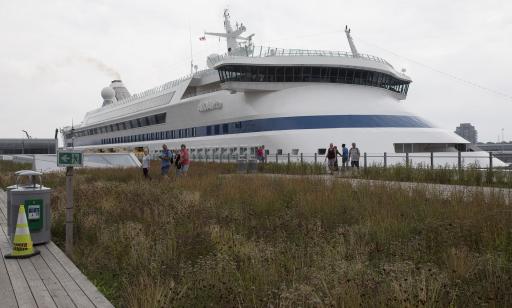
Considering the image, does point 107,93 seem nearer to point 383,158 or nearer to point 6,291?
point 383,158

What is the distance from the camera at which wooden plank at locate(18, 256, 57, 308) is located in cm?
442

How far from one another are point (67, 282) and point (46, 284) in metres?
0.23

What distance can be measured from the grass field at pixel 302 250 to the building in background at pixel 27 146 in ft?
358

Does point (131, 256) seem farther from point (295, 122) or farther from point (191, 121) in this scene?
point (191, 121)

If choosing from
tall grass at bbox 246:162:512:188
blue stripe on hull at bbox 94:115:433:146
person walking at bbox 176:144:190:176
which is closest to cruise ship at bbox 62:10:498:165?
blue stripe on hull at bbox 94:115:433:146

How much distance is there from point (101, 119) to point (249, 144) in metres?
42.8

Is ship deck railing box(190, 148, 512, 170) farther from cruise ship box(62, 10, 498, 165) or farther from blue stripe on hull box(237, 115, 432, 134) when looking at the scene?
blue stripe on hull box(237, 115, 432, 134)

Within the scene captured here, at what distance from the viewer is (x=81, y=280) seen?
16.9ft

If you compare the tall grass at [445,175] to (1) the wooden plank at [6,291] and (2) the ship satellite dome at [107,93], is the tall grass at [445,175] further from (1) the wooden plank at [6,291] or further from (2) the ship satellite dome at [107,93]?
(2) the ship satellite dome at [107,93]

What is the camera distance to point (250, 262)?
533cm

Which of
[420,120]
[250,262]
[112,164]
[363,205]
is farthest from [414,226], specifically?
[420,120]

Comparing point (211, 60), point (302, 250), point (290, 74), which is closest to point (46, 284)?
point (302, 250)

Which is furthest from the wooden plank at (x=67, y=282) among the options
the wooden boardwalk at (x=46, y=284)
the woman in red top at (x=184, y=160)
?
the woman in red top at (x=184, y=160)

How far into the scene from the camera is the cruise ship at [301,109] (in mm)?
30406
